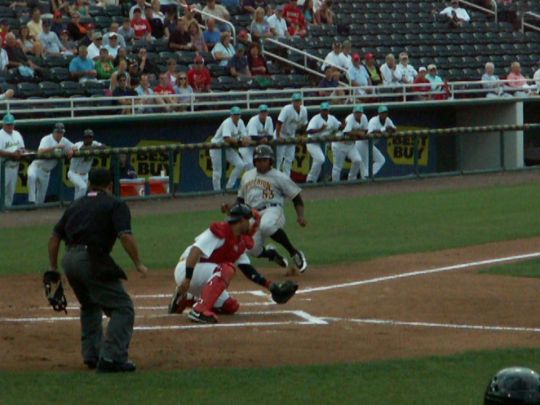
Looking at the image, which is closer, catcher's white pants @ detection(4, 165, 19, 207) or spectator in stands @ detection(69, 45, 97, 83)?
catcher's white pants @ detection(4, 165, 19, 207)

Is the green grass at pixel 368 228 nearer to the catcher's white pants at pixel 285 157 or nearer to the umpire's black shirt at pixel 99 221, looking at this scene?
the catcher's white pants at pixel 285 157

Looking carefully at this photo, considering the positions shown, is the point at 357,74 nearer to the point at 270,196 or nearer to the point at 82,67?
the point at 82,67

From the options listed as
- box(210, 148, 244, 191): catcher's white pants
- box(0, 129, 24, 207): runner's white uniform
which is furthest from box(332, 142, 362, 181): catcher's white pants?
box(0, 129, 24, 207): runner's white uniform

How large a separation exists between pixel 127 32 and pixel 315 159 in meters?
4.43

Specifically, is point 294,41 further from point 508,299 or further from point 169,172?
point 508,299

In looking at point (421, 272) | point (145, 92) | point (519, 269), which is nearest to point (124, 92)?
point (145, 92)

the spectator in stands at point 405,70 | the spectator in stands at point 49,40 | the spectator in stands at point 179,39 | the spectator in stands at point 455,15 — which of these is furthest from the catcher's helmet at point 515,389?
the spectator in stands at point 455,15

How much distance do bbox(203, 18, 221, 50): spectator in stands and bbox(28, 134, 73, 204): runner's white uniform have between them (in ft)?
19.2

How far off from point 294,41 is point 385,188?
5.25m

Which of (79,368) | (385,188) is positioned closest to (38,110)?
(385,188)

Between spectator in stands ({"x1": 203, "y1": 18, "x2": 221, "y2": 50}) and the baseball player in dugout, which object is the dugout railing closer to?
spectator in stands ({"x1": 203, "y1": 18, "x2": 221, "y2": 50})

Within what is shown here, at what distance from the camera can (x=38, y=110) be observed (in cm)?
2259

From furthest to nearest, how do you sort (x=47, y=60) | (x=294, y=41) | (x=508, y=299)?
(x=294, y=41)
(x=47, y=60)
(x=508, y=299)

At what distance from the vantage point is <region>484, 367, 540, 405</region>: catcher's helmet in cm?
397
